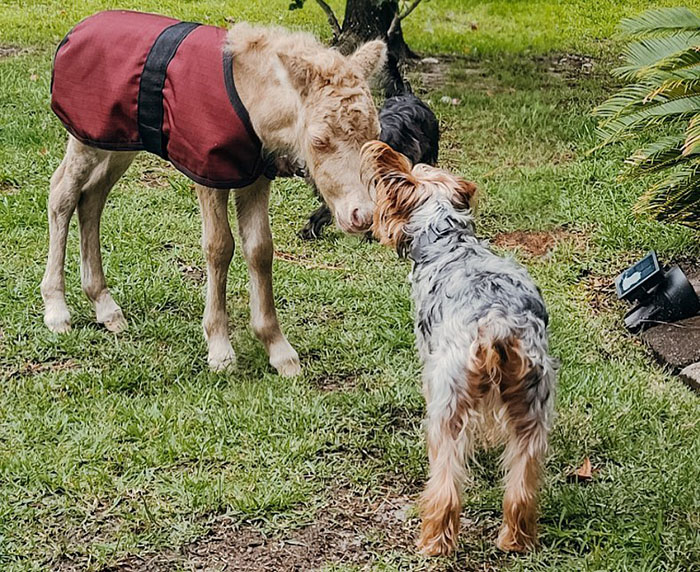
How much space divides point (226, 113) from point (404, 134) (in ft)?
8.04

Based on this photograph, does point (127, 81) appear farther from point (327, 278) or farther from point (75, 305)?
point (327, 278)

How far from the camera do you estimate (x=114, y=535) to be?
11.9 feet

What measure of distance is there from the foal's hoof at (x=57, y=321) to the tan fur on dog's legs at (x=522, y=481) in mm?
2740

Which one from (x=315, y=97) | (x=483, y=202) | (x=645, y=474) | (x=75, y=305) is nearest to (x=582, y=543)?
(x=645, y=474)

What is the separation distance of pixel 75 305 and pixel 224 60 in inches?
76.1

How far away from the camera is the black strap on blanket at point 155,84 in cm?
438

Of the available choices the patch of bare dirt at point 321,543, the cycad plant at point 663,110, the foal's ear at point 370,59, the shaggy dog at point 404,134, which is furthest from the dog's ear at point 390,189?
the shaggy dog at point 404,134

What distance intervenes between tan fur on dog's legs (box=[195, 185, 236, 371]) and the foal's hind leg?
768 mm

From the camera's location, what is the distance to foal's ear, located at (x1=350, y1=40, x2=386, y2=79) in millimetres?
4336

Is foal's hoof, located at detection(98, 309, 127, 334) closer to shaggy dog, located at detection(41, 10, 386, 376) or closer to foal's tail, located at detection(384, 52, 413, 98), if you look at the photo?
shaggy dog, located at detection(41, 10, 386, 376)

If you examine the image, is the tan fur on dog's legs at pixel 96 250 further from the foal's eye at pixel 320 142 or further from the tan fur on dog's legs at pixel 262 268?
the foal's eye at pixel 320 142

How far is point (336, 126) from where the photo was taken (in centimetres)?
410

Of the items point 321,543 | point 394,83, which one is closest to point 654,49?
point 394,83

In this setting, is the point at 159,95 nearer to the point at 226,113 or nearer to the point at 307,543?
the point at 226,113
